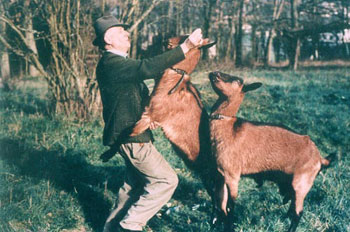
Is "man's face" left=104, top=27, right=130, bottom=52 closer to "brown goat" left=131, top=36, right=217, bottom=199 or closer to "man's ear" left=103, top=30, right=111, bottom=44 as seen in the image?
"man's ear" left=103, top=30, right=111, bottom=44

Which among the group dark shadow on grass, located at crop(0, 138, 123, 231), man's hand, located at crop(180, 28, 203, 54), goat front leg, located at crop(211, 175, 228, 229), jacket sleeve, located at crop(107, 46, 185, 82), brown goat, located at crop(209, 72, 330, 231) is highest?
man's hand, located at crop(180, 28, 203, 54)

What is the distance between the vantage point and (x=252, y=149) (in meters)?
3.27

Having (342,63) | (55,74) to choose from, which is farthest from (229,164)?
(342,63)

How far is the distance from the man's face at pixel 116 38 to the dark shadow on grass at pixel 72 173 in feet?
7.33

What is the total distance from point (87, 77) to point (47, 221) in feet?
13.8

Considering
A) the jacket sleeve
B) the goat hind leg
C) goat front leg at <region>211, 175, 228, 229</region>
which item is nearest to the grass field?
goat front leg at <region>211, 175, 228, 229</region>

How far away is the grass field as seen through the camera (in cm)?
402

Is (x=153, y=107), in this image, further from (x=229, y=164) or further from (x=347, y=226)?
(x=347, y=226)

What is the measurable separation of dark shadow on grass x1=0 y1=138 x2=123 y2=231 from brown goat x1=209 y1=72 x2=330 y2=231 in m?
1.90

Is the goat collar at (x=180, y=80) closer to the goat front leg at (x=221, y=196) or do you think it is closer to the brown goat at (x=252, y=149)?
the brown goat at (x=252, y=149)

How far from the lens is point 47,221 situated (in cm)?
403

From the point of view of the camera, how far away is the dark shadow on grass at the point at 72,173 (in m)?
4.54

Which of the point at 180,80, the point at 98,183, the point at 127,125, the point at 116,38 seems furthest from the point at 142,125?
the point at 98,183

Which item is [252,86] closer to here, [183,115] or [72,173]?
[183,115]
